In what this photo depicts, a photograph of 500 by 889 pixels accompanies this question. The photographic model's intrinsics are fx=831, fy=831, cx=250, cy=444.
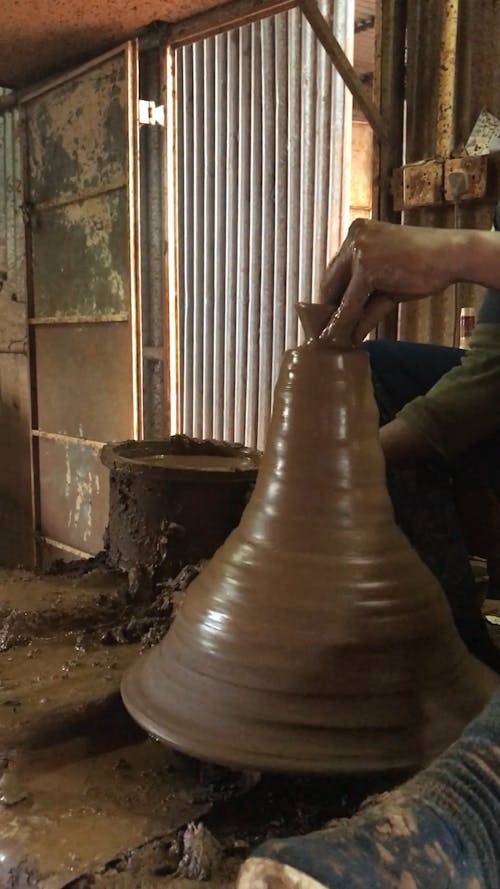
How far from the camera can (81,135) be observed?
4383 mm

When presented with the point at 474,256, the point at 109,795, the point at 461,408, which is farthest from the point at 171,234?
the point at 109,795

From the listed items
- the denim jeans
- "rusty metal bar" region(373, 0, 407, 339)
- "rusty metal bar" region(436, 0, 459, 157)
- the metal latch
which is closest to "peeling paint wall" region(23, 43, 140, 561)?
the metal latch

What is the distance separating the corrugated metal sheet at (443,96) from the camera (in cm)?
274

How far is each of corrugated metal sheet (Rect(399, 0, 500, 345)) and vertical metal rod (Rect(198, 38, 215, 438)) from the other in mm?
1580

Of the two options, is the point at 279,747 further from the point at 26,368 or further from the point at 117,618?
the point at 26,368

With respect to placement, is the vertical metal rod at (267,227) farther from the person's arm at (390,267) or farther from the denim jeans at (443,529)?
the person's arm at (390,267)

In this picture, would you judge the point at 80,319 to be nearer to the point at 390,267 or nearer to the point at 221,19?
the point at 221,19

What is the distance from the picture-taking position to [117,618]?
7.68 feet

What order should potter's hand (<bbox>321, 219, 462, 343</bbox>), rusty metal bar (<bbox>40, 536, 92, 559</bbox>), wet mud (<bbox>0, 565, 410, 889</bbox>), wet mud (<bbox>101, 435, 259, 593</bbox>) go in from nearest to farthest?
wet mud (<bbox>0, 565, 410, 889</bbox>), potter's hand (<bbox>321, 219, 462, 343</bbox>), wet mud (<bbox>101, 435, 259, 593</bbox>), rusty metal bar (<bbox>40, 536, 92, 559</bbox>)

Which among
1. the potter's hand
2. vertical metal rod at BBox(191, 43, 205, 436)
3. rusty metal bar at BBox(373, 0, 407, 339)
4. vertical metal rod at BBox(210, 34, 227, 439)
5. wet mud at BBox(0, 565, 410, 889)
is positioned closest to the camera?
wet mud at BBox(0, 565, 410, 889)

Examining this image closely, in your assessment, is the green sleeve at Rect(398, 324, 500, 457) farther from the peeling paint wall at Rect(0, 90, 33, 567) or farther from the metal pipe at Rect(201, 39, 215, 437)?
the peeling paint wall at Rect(0, 90, 33, 567)

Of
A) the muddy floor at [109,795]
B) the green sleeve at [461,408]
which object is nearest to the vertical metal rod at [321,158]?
the green sleeve at [461,408]

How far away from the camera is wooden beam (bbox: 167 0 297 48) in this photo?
139 inches

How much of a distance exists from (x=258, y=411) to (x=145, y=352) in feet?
2.21
